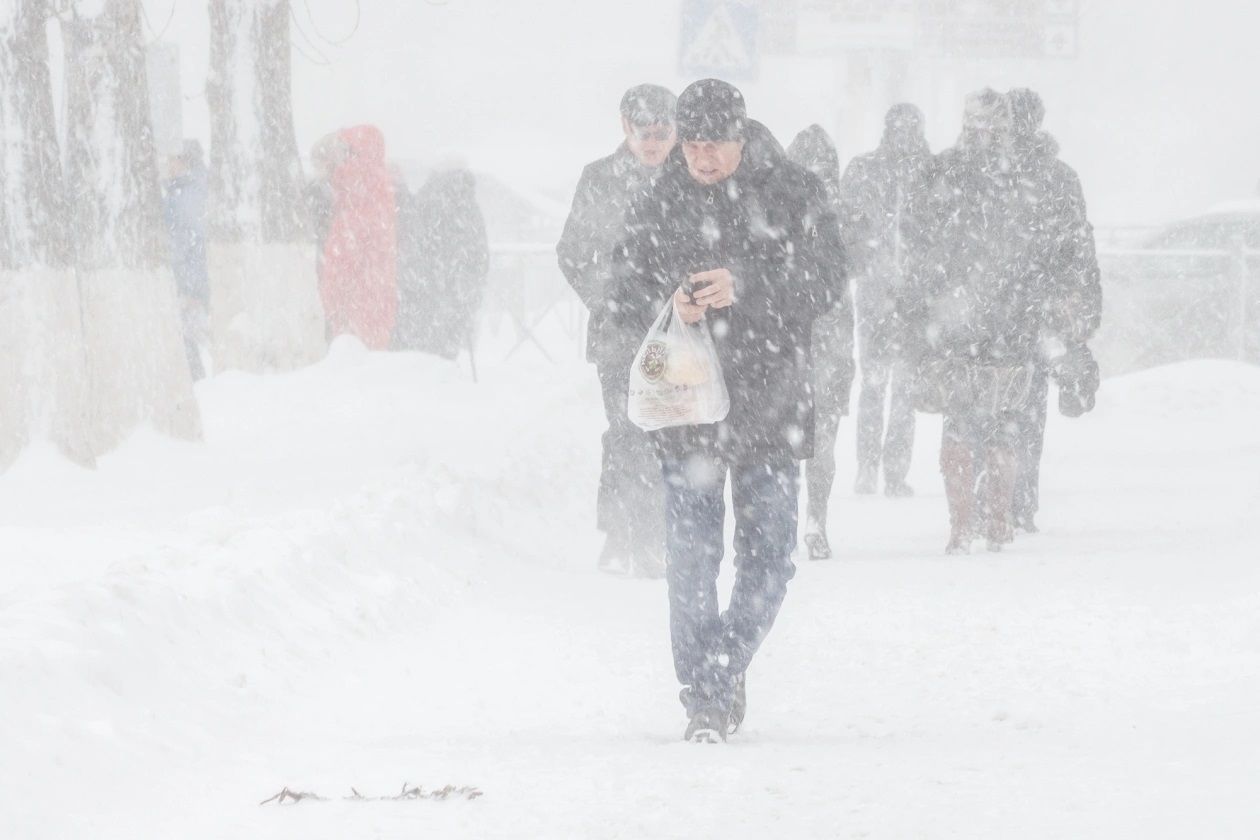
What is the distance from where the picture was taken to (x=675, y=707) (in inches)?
220

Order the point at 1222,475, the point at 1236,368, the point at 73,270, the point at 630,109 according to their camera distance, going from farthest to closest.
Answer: the point at 1236,368
the point at 1222,475
the point at 73,270
the point at 630,109

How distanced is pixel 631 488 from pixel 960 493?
1440 mm

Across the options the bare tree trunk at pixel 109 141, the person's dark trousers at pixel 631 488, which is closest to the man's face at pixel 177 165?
the bare tree trunk at pixel 109 141

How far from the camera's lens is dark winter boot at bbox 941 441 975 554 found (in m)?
8.27

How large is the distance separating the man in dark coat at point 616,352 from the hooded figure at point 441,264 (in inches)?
287

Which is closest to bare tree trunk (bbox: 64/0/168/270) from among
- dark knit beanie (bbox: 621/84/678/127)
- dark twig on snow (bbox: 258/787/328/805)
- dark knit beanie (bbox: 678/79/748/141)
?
dark knit beanie (bbox: 621/84/678/127)

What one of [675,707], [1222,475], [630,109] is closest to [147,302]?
[630,109]

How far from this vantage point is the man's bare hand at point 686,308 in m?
4.91

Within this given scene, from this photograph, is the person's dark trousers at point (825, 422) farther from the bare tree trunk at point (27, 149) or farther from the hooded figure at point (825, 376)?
the bare tree trunk at point (27, 149)

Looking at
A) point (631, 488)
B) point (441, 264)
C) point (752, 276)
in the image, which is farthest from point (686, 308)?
point (441, 264)

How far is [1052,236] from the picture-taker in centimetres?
820

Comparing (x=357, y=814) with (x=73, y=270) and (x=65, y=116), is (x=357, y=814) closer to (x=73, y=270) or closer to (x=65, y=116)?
(x=73, y=270)

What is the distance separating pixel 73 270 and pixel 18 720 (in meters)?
5.18

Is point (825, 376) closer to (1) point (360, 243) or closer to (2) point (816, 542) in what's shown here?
A: (2) point (816, 542)
